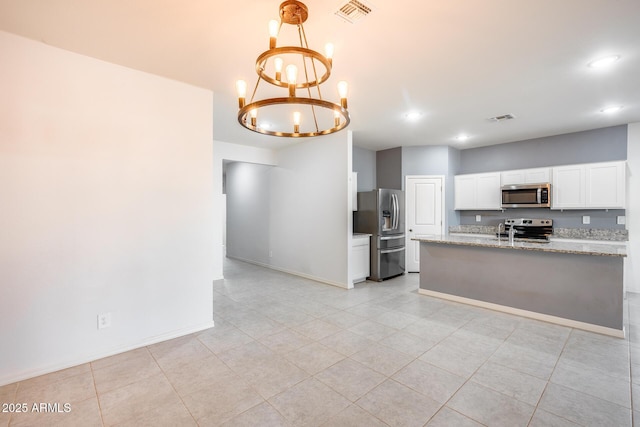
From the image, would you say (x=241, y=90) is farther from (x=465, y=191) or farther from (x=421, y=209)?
(x=465, y=191)

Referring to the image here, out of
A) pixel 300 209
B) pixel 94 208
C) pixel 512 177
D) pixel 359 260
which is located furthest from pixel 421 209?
pixel 94 208

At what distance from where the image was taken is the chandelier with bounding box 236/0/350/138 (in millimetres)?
1806

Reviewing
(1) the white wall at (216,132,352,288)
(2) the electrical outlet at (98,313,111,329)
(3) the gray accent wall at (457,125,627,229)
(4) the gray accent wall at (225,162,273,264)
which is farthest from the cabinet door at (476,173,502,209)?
Answer: (2) the electrical outlet at (98,313,111,329)

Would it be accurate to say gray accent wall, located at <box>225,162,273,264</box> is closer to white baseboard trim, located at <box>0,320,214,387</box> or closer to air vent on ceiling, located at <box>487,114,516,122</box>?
white baseboard trim, located at <box>0,320,214,387</box>

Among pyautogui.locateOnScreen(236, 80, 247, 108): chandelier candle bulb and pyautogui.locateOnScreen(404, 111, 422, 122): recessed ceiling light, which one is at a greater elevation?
pyautogui.locateOnScreen(404, 111, 422, 122): recessed ceiling light

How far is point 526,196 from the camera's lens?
204 inches

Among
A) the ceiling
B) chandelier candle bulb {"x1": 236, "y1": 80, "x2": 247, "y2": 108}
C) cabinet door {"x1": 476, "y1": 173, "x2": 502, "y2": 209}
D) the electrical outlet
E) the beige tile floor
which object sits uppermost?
the ceiling

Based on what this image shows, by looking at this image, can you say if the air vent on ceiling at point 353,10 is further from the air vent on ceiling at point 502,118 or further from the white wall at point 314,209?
the air vent on ceiling at point 502,118

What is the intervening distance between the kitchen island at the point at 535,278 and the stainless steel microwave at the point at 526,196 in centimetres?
133

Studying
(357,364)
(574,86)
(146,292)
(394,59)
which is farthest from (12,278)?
(574,86)

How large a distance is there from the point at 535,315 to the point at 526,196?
7.96ft

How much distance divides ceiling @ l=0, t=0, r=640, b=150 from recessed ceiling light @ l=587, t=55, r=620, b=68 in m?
0.06

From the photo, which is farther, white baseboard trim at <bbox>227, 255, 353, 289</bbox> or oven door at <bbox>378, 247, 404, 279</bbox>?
oven door at <bbox>378, 247, 404, 279</bbox>

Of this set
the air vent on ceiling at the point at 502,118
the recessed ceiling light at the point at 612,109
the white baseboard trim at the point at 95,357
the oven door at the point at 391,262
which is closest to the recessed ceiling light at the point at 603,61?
the air vent on ceiling at the point at 502,118
